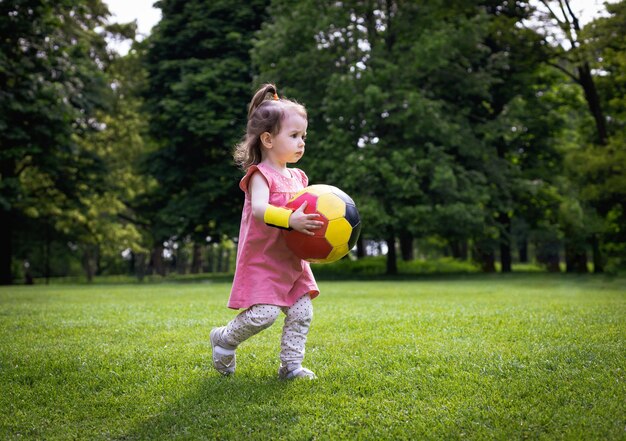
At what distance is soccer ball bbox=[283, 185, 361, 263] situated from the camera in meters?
4.10

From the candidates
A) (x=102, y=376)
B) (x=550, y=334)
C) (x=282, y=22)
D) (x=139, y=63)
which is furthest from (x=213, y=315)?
(x=139, y=63)

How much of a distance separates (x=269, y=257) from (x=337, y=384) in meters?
1.04

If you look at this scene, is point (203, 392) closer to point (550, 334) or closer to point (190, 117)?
point (550, 334)

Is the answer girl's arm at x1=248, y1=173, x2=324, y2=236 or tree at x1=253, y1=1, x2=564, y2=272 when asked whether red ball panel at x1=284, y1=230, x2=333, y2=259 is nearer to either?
girl's arm at x1=248, y1=173, x2=324, y2=236

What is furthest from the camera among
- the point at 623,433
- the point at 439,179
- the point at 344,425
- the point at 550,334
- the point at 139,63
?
the point at 139,63

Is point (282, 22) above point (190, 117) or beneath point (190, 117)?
above

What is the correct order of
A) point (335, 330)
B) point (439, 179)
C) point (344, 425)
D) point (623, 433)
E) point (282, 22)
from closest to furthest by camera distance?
point (623, 433)
point (344, 425)
point (335, 330)
point (439, 179)
point (282, 22)

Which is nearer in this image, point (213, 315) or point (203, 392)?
point (203, 392)

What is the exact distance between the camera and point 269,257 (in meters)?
4.27

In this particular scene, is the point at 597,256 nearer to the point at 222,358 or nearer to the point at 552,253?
the point at 552,253

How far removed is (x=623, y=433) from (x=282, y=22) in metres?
21.7

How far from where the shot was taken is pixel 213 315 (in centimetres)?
815

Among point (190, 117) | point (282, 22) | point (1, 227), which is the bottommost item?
point (1, 227)

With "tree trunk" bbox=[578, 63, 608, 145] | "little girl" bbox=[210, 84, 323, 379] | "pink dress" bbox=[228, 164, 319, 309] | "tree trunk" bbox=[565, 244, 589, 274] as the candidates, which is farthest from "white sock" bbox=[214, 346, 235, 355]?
"tree trunk" bbox=[565, 244, 589, 274]
